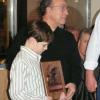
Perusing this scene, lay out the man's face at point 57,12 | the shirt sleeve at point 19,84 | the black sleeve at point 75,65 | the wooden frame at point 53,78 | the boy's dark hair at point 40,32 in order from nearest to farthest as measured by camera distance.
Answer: the shirt sleeve at point 19,84, the boy's dark hair at point 40,32, the wooden frame at point 53,78, the man's face at point 57,12, the black sleeve at point 75,65

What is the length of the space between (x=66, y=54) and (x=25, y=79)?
53cm

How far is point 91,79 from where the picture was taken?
6.85ft

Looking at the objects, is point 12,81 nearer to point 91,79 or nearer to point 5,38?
point 91,79

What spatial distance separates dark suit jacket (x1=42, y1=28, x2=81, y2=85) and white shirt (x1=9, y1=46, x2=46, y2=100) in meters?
0.29

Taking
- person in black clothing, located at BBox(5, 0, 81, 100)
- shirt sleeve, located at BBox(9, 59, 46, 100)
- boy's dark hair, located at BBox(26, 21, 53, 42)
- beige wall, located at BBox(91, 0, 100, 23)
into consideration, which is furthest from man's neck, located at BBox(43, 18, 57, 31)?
beige wall, located at BBox(91, 0, 100, 23)

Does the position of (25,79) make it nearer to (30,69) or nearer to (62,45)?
(30,69)

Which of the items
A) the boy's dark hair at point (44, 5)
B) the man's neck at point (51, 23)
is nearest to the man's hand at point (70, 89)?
the man's neck at point (51, 23)

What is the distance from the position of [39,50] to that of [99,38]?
48 centimetres

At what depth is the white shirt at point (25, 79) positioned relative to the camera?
67.6 inches

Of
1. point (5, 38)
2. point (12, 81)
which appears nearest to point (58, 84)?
point (12, 81)

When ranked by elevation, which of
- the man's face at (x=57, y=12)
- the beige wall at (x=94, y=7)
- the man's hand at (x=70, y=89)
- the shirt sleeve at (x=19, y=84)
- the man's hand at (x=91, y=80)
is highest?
the man's face at (x=57, y=12)

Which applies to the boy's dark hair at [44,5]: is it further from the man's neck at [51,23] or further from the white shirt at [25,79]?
the white shirt at [25,79]

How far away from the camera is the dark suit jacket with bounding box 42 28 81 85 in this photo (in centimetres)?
212

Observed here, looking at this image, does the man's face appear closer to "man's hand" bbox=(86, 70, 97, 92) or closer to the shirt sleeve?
"man's hand" bbox=(86, 70, 97, 92)
